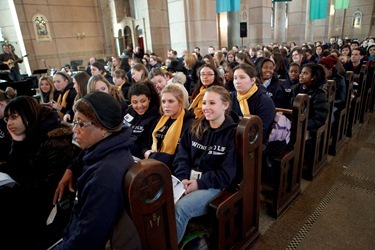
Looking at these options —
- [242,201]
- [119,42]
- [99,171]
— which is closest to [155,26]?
[119,42]

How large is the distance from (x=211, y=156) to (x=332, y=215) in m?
1.64

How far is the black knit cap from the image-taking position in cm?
129

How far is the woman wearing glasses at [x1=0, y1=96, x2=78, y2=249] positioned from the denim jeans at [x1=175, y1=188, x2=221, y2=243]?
3.14ft

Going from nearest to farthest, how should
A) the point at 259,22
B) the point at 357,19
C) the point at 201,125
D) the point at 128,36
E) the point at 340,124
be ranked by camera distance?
the point at 201,125
the point at 340,124
the point at 259,22
the point at 128,36
the point at 357,19

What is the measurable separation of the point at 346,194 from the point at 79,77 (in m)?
4.09

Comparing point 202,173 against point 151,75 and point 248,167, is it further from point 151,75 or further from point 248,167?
point 151,75

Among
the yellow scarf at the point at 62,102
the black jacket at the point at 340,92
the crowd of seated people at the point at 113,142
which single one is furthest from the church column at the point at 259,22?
the yellow scarf at the point at 62,102

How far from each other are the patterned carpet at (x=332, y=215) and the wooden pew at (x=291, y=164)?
121 millimetres

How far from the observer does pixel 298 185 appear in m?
2.92

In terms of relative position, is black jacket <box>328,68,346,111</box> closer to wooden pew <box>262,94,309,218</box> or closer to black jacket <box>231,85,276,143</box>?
wooden pew <box>262,94,309,218</box>

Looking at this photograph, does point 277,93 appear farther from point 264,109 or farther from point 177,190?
point 177,190

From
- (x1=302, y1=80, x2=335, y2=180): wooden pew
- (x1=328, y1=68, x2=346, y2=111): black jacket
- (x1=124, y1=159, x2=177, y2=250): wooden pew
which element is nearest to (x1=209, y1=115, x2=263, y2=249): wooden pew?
(x1=124, y1=159, x2=177, y2=250): wooden pew

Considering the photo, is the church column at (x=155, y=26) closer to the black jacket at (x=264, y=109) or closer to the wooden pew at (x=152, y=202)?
the black jacket at (x=264, y=109)

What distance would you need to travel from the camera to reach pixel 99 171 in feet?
3.77
